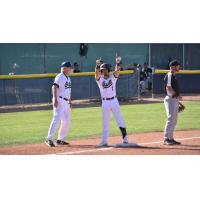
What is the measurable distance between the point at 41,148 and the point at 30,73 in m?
12.2

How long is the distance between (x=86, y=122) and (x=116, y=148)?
5.70 m

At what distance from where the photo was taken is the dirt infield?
11930 millimetres

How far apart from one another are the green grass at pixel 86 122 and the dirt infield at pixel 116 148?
44.8 inches

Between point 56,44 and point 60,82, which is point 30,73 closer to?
point 56,44

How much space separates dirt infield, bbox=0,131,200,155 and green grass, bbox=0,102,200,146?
114cm

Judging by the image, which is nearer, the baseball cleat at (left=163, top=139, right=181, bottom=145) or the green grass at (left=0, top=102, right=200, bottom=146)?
the baseball cleat at (left=163, top=139, right=181, bottom=145)

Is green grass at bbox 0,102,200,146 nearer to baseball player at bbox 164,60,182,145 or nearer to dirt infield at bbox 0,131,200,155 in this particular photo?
dirt infield at bbox 0,131,200,155

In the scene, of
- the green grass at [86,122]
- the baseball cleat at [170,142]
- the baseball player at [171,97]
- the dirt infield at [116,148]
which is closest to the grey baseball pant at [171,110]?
the baseball player at [171,97]

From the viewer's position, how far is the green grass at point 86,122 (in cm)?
1527

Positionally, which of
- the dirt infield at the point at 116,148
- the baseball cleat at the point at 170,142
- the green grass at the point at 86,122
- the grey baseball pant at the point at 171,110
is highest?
the grey baseball pant at the point at 171,110

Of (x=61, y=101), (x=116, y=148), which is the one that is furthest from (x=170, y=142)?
(x=61, y=101)

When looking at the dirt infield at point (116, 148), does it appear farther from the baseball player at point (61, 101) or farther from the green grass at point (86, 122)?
the green grass at point (86, 122)

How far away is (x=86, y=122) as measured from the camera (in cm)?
1812

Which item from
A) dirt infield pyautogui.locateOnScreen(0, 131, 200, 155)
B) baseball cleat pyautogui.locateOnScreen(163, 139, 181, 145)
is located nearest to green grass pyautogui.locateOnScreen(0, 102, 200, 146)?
dirt infield pyautogui.locateOnScreen(0, 131, 200, 155)
